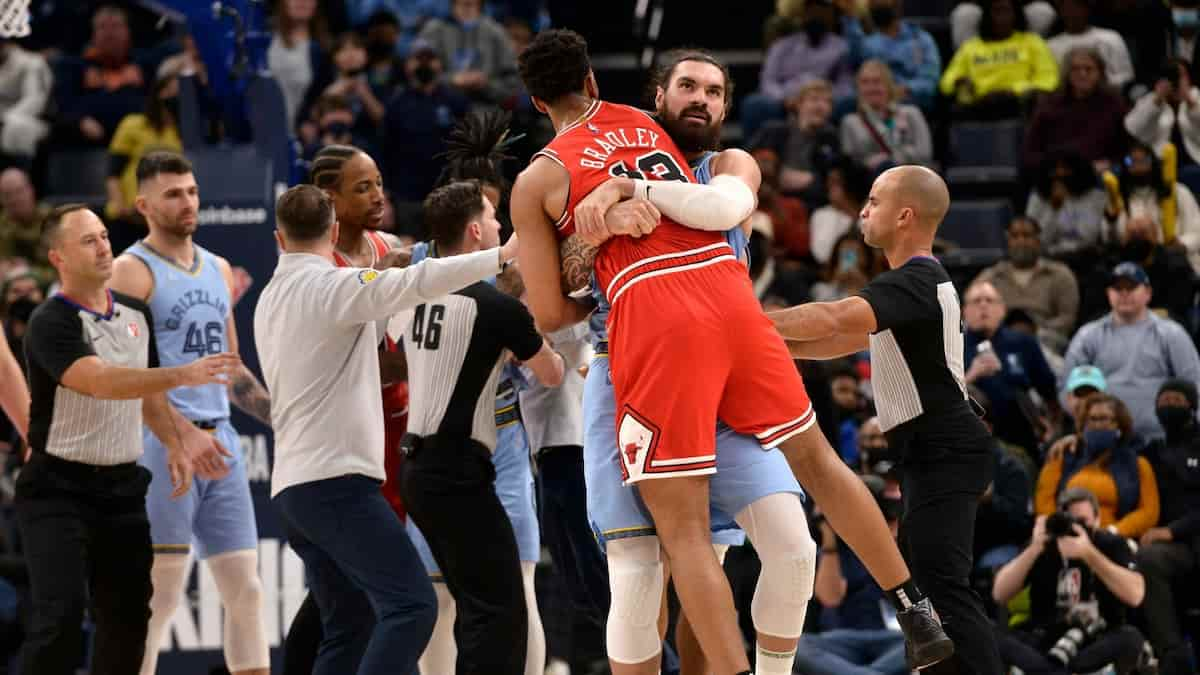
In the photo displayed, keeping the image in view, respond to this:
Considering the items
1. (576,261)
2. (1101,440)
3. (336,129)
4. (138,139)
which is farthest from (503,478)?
(138,139)

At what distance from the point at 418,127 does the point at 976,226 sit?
4.74 m

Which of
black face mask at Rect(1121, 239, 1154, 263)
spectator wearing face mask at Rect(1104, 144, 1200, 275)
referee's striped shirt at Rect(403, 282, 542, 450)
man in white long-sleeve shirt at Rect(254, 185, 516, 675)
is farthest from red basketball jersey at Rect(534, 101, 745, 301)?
spectator wearing face mask at Rect(1104, 144, 1200, 275)

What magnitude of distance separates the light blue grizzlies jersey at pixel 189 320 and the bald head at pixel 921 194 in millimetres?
3186

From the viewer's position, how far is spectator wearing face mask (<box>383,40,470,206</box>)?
47.1 ft

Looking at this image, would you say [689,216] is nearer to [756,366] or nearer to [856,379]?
[756,366]

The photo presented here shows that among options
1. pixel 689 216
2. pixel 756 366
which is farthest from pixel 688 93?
pixel 756 366

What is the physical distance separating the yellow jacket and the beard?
30.5ft

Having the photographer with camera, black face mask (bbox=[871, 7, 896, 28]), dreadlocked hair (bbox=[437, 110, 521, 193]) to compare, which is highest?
black face mask (bbox=[871, 7, 896, 28])

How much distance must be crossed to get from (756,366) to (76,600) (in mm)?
3085

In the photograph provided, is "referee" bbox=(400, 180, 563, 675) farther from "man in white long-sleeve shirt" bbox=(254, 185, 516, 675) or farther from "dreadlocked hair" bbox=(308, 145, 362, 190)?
"dreadlocked hair" bbox=(308, 145, 362, 190)

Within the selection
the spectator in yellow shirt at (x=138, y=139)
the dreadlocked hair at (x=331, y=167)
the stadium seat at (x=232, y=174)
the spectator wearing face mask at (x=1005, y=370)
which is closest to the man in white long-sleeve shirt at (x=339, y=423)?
the dreadlocked hair at (x=331, y=167)

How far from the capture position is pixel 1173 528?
10172 millimetres

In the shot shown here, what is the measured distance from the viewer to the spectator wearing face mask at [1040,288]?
12.7 m

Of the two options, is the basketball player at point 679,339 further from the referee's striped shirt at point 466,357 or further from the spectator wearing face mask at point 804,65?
the spectator wearing face mask at point 804,65
